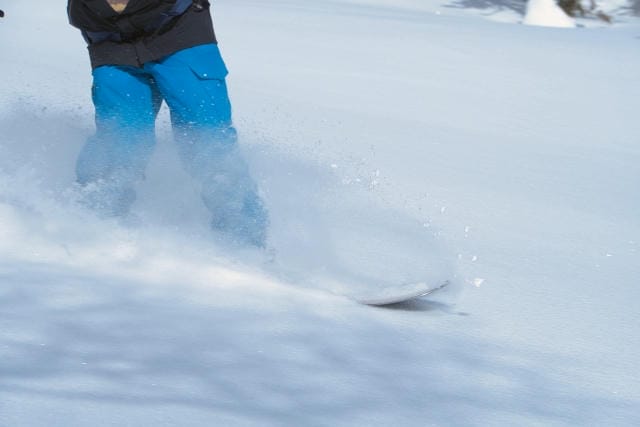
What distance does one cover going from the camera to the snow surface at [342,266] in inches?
89.3

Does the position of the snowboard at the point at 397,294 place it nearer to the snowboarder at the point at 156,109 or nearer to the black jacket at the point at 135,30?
the snowboarder at the point at 156,109

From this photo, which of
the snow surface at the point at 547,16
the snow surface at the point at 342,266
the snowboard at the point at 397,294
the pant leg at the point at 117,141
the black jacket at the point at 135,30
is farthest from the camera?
the snow surface at the point at 547,16

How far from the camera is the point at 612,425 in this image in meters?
2.32

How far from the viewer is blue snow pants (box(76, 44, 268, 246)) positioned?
3479mm

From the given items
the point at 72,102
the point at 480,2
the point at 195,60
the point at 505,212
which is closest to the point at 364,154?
the point at 505,212

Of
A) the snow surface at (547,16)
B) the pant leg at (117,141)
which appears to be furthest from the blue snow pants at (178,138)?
the snow surface at (547,16)

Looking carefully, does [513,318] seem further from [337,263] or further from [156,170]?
[156,170]

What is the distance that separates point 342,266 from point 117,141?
2.77 ft

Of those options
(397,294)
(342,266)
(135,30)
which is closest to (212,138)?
(135,30)

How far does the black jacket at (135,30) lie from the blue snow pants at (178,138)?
38 mm

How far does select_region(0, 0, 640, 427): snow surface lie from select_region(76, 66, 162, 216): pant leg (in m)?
0.08

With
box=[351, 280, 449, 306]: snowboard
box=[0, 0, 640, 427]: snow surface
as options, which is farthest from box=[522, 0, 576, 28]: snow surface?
box=[351, 280, 449, 306]: snowboard

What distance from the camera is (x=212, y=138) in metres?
3.54

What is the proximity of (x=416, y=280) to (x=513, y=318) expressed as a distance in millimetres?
358
